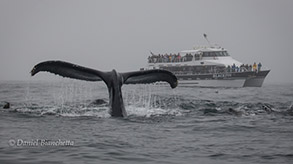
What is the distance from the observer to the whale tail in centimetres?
898

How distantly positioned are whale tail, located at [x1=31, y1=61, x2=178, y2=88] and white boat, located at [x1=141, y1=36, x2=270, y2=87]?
120 ft

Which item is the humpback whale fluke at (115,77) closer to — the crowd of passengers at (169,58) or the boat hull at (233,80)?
the boat hull at (233,80)

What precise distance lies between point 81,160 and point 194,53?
45256 millimetres

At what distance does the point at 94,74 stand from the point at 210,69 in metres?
39.5

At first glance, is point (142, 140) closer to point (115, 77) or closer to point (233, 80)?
point (115, 77)

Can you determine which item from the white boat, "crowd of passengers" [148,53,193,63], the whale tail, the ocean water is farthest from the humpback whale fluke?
"crowd of passengers" [148,53,193,63]

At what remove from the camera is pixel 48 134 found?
7.71 m

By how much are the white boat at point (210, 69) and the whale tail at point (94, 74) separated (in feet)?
120

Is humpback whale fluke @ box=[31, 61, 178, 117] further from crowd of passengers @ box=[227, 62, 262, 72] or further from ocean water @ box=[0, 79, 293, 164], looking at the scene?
crowd of passengers @ box=[227, 62, 262, 72]

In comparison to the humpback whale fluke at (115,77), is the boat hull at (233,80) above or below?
above

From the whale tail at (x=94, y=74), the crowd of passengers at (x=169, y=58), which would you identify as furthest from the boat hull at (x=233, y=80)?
the whale tail at (x=94, y=74)

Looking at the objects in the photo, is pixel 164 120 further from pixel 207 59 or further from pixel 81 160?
pixel 207 59

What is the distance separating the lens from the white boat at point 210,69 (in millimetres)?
46125

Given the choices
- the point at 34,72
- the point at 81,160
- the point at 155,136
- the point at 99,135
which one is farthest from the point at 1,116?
the point at 81,160
